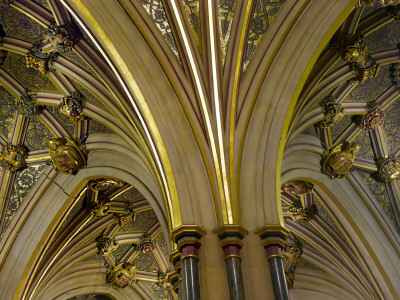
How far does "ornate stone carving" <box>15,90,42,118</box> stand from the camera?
348 inches

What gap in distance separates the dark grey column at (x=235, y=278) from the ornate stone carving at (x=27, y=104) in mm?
4744

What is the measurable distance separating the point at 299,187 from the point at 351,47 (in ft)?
8.98

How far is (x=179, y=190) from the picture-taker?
6.36 meters

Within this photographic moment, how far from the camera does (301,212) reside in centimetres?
1030

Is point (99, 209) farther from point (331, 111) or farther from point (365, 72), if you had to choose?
point (365, 72)

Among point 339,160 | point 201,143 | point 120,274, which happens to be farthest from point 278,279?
point 120,274

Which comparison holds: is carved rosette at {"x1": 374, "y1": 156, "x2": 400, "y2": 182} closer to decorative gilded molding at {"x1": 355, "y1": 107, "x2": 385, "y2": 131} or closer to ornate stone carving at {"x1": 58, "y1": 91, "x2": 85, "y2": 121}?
decorative gilded molding at {"x1": 355, "y1": 107, "x2": 385, "y2": 131}

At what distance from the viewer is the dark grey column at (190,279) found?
5527 millimetres

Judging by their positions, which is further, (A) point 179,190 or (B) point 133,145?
(B) point 133,145

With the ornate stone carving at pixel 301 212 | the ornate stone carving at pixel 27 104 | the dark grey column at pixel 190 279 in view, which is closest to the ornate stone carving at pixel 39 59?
the ornate stone carving at pixel 27 104

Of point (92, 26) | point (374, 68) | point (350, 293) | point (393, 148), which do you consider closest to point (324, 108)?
point (374, 68)

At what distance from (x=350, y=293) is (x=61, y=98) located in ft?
25.5

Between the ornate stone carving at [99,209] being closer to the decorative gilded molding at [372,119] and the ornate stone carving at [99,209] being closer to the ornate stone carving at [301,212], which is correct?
the ornate stone carving at [301,212]

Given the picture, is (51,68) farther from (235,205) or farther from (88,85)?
(235,205)
